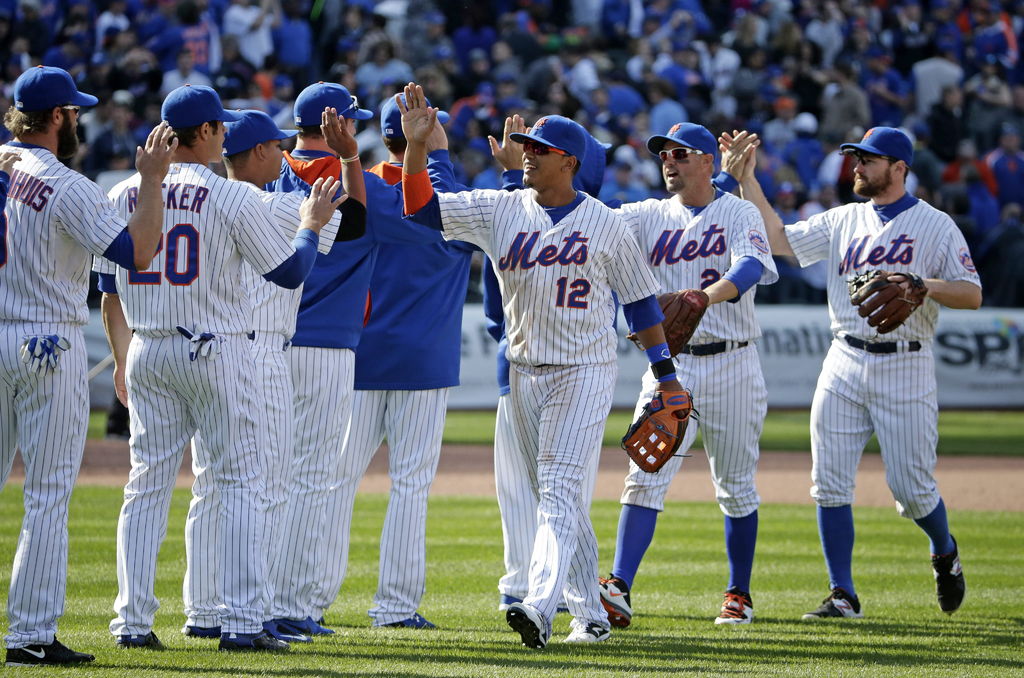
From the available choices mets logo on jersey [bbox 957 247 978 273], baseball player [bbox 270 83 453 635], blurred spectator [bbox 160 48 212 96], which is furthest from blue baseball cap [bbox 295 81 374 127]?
blurred spectator [bbox 160 48 212 96]

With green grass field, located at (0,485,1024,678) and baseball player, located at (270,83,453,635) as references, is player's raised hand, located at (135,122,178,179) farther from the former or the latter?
green grass field, located at (0,485,1024,678)

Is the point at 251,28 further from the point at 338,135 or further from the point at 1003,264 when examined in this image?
the point at 338,135

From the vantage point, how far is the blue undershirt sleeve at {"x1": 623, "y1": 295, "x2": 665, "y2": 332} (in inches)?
222

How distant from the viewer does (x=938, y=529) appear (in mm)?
6941

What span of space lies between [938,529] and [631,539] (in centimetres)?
158

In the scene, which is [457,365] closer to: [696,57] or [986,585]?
[986,585]

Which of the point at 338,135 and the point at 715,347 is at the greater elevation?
the point at 338,135

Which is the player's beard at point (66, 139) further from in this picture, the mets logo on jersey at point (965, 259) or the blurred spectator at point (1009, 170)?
the blurred spectator at point (1009, 170)

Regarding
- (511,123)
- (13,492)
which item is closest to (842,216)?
(511,123)

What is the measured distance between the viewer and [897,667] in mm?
5359

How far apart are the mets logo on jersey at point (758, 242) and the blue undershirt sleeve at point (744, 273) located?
3.7 inches

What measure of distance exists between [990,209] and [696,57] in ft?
17.1

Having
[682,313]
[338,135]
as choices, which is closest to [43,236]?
[338,135]

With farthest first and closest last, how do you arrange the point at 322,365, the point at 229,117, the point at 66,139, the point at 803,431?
the point at 803,431 < the point at 322,365 < the point at 229,117 < the point at 66,139
